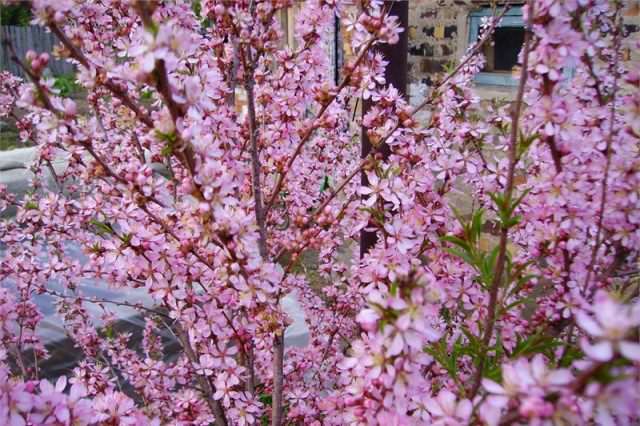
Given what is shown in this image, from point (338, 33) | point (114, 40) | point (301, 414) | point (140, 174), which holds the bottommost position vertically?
point (301, 414)

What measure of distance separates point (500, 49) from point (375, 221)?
315cm

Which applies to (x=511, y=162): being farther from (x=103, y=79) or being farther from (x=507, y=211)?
(x=103, y=79)

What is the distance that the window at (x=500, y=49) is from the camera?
148 inches

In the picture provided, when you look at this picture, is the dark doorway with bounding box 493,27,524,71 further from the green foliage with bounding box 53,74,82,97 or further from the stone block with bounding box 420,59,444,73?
the green foliage with bounding box 53,74,82,97

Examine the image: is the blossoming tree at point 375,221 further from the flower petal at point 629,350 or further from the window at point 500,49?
the window at point 500,49

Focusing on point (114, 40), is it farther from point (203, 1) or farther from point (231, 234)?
point (231, 234)

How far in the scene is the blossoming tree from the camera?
88 cm

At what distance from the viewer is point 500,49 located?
3.89 m

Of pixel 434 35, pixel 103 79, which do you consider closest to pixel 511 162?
pixel 103 79

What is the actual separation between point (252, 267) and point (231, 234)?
0.13m

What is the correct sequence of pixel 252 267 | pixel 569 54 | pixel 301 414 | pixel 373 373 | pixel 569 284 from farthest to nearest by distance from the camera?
pixel 301 414
pixel 569 284
pixel 252 267
pixel 569 54
pixel 373 373

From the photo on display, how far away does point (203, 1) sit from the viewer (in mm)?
1783

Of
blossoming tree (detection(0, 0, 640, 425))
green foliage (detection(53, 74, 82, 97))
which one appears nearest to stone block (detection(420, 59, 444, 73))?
blossoming tree (detection(0, 0, 640, 425))

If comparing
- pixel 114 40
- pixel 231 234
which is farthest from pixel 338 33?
pixel 231 234
